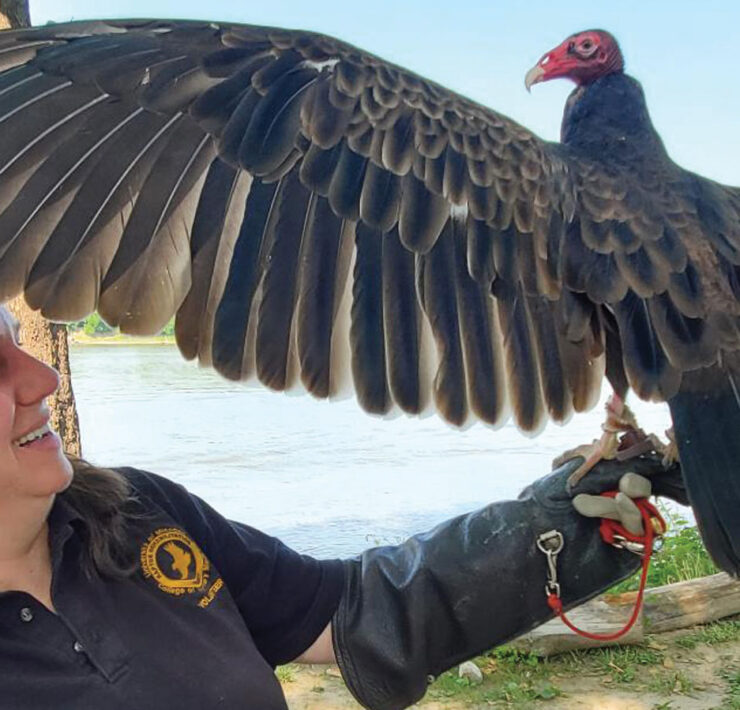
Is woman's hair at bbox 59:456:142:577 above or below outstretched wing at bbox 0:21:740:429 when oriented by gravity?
below

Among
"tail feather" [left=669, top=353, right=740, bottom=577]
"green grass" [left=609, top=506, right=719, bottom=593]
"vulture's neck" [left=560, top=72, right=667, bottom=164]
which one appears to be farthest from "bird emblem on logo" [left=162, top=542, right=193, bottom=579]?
"green grass" [left=609, top=506, right=719, bottom=593]

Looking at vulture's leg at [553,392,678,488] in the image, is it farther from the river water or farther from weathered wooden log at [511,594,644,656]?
the river water

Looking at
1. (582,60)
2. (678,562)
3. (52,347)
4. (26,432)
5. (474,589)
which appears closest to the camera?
(26,432)

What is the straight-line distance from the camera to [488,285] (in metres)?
1.81

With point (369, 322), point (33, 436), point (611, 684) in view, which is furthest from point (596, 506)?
point (611, 684)

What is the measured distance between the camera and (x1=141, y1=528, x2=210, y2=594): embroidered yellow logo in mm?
1611

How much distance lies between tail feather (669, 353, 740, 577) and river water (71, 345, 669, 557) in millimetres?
2648

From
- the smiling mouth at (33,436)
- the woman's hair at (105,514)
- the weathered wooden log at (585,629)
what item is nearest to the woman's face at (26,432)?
the smiling mouth at (33,436)

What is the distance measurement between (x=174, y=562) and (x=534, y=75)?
1.92m

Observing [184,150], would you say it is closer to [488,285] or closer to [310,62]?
[310,62]

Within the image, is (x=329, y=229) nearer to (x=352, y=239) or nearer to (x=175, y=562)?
(x=352, y=239)

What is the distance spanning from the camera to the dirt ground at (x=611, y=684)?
374 cm

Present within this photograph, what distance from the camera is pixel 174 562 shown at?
5.39 feet

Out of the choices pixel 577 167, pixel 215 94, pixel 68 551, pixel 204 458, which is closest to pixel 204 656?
pixel 68 551
